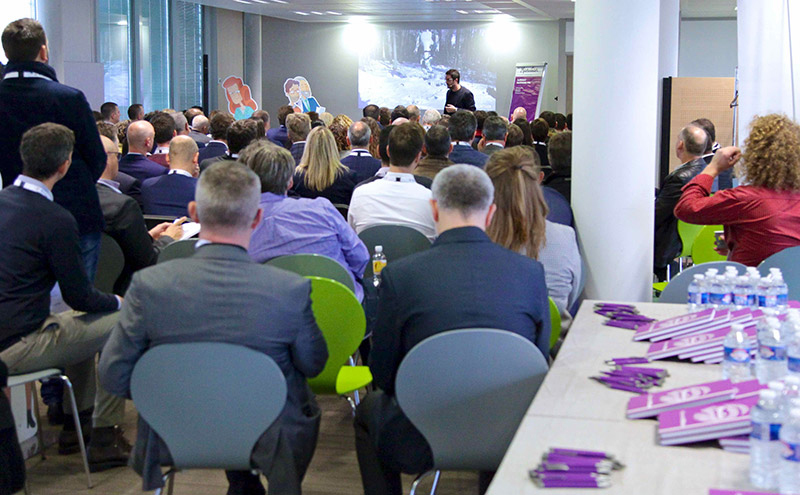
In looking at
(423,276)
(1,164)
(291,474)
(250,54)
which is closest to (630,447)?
(423,276)

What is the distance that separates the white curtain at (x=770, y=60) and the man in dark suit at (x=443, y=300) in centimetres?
325

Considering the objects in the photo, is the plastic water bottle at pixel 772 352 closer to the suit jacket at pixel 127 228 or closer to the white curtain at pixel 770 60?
the suit jacket at pixel 127 228

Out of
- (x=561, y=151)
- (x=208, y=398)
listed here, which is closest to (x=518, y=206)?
(x=208, y=398)

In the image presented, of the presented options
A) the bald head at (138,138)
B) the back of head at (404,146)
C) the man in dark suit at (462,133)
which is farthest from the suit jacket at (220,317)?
the man in dark suit at (462,133)

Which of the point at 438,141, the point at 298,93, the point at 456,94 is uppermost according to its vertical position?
the point at 298,93

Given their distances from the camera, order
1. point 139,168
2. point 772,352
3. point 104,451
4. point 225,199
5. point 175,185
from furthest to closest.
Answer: point 139,168
point 175,185
point 104,451
point 225,199
point 772,352

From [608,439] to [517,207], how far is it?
159 cm

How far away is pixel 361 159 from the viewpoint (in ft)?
23.0

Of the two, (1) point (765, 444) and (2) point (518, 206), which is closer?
(1) point (765, 444)

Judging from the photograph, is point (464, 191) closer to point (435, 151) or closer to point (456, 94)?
point (435, 151)

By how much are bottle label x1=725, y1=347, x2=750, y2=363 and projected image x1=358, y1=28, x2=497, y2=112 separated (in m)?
19.7

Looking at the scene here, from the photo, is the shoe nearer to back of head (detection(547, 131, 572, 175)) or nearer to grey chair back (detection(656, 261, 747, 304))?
grey chair back (detection(656, 261, 747, 304))

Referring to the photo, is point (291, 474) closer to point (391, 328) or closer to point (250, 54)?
point (391, 328)

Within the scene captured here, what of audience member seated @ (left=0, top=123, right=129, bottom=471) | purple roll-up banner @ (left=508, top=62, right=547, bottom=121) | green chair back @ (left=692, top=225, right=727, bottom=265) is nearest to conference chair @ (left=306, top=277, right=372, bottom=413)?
audience member seated @ (left=0, top=123, right=129, bottom=471)
